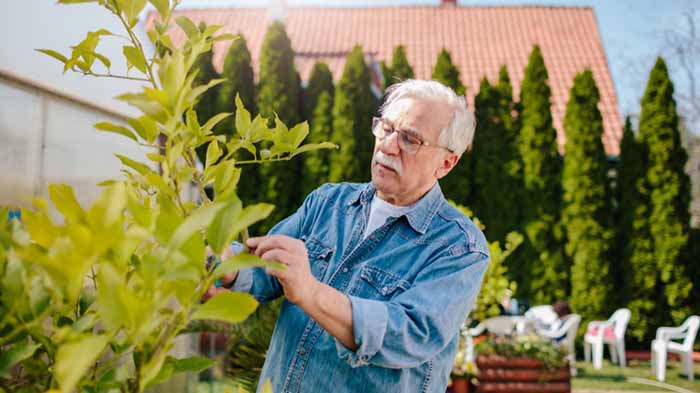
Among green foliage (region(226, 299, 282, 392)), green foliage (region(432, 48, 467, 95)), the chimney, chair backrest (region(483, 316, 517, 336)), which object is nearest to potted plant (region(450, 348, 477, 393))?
green foliage (region(226, 299, 282, 392))

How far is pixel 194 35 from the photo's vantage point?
0.99 metres

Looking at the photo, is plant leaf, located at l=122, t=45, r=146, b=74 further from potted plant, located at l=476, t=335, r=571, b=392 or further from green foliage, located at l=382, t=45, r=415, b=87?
green foliage, located at l=382, t=45, r=415, b=87

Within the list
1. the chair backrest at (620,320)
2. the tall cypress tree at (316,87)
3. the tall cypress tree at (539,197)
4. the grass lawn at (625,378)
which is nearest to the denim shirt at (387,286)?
the grass lawn at (625,378)

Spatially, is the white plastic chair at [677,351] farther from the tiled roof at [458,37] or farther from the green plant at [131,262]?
the green plant at [131,262]

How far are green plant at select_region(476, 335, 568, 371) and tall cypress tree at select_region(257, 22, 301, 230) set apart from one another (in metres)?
5.08

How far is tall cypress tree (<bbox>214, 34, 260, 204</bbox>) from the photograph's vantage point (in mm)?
10203

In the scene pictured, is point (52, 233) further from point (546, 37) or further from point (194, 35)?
point (546, 37)

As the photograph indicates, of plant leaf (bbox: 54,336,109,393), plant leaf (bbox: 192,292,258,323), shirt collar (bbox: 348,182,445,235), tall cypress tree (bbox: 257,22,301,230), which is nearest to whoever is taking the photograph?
plant leaf (bbox: 54,336,109,393)

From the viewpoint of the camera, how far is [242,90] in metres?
10.3

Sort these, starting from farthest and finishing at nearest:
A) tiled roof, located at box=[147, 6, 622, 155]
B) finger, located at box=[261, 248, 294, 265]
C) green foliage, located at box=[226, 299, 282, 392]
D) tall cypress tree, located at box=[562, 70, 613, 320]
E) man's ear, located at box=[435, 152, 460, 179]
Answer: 1. tiled roof, located at box=[147, 6, 622, 155]
2. tall cypress tree, located at box=[562, 70, 613, 320]
3. green foliage, located at box=[226, 299, 282, 392]
4. man's ear, located at box=[435, 152, 460, 179]
5. finger, located at box=[261, 248, 294, 265]

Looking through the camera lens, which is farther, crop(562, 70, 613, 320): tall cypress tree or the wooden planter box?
crop(562, 70, 613, 320): tall cypress tree

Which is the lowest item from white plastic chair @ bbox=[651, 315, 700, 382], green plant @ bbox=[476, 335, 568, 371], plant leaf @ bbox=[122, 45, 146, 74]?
white plastic chair @ bbox=[651, 315, 700, 382]

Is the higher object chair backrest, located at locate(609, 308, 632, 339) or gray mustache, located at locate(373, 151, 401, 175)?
gray mustache, located at locate(373, 151, 401, 175)

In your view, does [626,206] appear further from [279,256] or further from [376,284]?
[279,256]
